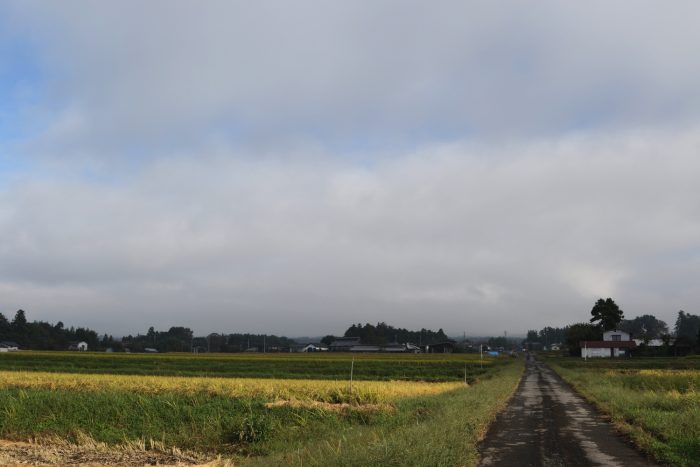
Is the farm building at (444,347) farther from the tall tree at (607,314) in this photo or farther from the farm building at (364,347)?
the tall tree at (607,314)

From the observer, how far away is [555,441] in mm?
14539

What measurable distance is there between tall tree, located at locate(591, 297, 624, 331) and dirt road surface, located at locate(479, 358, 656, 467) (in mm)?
118020

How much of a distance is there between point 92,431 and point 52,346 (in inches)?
6404

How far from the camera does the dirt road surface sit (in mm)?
12000

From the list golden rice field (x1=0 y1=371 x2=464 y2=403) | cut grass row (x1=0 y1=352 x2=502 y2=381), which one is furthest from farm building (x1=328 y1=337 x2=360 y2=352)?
golden rice field (x1=0 y1=371 x2=464 y2=403)

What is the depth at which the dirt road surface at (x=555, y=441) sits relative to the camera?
1200 cm

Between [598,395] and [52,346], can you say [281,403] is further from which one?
[52,346]

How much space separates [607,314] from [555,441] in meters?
128

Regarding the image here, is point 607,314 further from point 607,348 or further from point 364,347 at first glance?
point 364,347

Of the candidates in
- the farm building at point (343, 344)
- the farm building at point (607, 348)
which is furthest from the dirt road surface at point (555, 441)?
the farm building at point (343, 344)

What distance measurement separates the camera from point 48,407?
72.3ft

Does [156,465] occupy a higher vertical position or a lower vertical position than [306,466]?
lower

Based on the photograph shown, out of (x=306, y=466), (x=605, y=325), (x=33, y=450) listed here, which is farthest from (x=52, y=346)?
(x=306, y=466)

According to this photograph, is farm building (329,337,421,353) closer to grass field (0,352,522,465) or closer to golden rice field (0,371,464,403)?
golden rice field (0,371,464,403)
